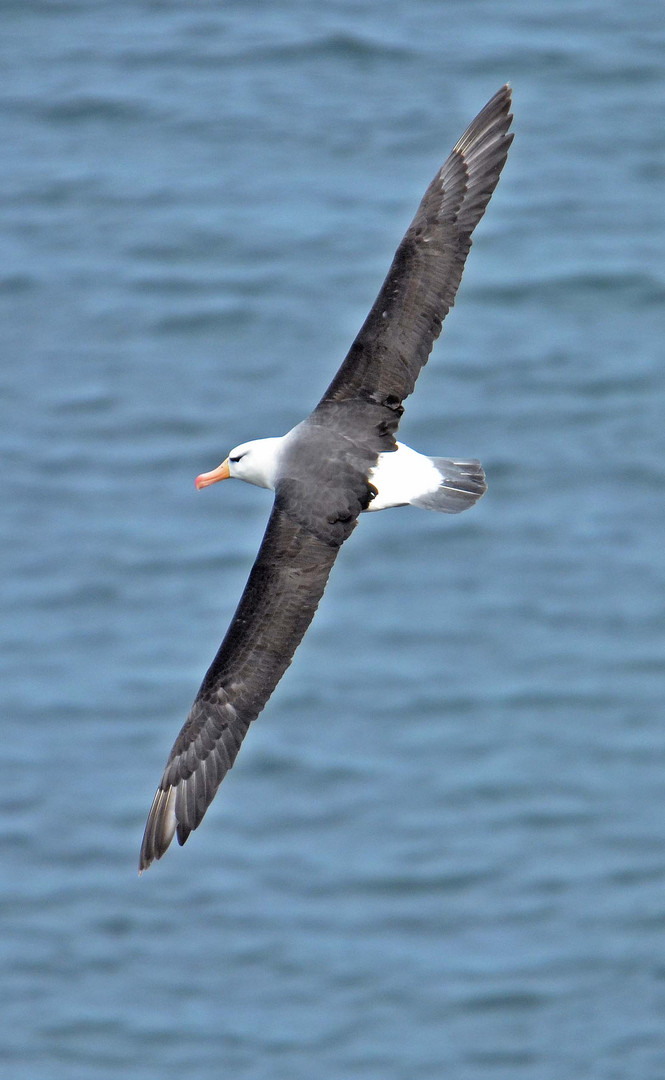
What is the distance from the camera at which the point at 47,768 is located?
18.8 m

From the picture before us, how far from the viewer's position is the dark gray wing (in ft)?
34.0

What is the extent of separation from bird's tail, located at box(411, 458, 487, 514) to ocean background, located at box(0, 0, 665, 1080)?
725cm

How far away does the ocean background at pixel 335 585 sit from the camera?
1714cm

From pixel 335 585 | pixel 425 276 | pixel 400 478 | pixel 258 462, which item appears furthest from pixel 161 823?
pixel 335 585

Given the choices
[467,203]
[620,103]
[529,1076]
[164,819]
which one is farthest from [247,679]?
[620,103]

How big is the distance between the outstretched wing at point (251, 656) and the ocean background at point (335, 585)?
6978mm

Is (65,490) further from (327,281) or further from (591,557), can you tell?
(591,557)

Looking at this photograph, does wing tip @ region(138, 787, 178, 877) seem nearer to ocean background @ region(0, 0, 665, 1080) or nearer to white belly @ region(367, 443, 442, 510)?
white belly @ region(367, 443, 442, 510)

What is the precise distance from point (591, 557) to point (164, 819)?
9.64m

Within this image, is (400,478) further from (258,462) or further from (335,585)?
(335,585)

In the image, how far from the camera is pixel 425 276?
10547mm

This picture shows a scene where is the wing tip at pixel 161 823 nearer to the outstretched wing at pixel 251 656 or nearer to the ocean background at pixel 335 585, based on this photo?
the outstretched wing at pixel 251 656

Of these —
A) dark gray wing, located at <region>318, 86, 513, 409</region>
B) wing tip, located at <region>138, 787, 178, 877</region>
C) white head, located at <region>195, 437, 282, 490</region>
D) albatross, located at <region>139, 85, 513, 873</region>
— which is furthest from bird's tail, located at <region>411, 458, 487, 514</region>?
wing tip, located at <region>138, 787, 178, 877</region>

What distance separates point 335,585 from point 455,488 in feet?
29.4
